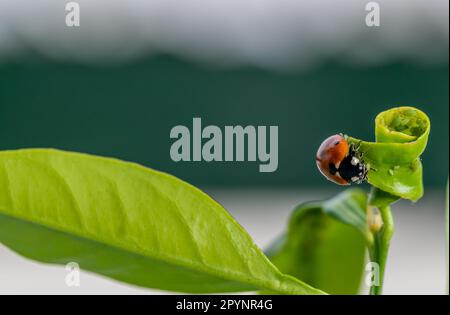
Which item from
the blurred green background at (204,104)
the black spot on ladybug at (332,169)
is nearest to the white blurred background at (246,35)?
the blurred green background at (204,104)

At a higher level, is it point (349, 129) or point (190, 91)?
point (190, 91)

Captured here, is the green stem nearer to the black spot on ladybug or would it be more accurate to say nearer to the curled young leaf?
the curled young leaf

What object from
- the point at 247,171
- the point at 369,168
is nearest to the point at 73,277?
the point at 369,168

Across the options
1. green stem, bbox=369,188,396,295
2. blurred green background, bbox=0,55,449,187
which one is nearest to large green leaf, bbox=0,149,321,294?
green stem, bbox=369,188,396,295

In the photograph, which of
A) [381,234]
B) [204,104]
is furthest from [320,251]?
[204,104]

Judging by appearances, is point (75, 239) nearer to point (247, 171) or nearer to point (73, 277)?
point (73, 277)

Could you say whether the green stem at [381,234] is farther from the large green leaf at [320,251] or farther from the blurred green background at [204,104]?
the blurred green background at [204,104]
